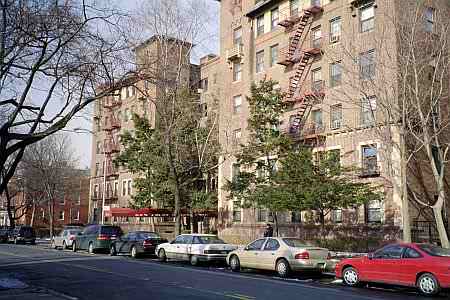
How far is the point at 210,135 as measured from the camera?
38.7 metres

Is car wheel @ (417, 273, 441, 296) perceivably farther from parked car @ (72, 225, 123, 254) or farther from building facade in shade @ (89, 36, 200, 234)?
parked car @ (72, 225, 123, 254)

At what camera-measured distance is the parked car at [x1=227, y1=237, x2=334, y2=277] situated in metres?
18.5

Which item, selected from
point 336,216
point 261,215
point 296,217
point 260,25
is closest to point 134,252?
point 296,217

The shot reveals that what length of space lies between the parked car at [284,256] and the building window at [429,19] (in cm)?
1258

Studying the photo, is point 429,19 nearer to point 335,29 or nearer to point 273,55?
point 335,29

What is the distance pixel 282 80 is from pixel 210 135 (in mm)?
6529

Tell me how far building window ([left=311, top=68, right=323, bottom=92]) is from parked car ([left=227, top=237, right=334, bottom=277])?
51.4ft

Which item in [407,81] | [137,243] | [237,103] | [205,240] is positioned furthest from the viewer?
[237,103]

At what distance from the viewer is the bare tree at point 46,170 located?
56438mm

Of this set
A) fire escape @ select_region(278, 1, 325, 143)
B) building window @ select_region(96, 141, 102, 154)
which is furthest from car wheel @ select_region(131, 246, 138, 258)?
building window @ select_region(96, 141, 102, 154)

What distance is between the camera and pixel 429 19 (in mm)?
26703

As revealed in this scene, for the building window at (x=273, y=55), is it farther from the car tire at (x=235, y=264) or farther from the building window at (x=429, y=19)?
the car tire at (x=235, y=264)

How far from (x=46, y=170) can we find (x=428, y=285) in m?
50.0

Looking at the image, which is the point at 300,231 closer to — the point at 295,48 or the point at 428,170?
the point at 428,170
